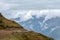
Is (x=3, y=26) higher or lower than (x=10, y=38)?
higher

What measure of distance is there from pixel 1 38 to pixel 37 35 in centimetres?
448

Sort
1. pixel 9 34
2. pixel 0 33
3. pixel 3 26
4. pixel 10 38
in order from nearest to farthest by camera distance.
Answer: pixel 10 38 → pixel 9 34 → pixel 0 33 → pixel 3 26

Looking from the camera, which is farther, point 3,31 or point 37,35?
point 3,31

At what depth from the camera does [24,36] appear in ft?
97.9

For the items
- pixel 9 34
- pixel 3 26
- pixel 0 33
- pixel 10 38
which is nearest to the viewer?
pixel 10 38

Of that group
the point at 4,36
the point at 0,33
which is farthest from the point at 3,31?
the point at 4,36

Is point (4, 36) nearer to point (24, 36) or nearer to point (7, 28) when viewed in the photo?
point (24, 36)

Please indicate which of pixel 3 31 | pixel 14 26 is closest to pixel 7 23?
pixel 14 26

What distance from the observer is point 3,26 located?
36312 mm

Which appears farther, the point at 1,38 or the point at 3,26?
the point at 3,26

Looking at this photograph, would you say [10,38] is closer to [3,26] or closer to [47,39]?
[47,39]

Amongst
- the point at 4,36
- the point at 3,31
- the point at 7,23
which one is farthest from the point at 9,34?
the point at 7,23

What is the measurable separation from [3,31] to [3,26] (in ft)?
7.12

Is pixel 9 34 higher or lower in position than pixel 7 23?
lower
